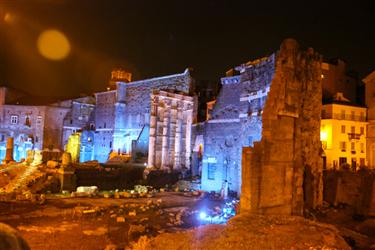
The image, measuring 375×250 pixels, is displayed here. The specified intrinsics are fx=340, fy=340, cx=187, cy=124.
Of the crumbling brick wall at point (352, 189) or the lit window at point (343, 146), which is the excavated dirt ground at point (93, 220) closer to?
the crumbling brick wall at point (352, 189)

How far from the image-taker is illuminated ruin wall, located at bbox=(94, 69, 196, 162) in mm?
51125

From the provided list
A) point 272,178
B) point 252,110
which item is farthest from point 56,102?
point 272,178

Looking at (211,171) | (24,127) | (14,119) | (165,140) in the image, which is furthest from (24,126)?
(211,171)

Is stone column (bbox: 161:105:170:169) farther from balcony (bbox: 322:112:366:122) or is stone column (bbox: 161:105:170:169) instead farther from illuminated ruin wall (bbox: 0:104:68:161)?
illuminated ruin wall (bbox: 0:104:68:161)

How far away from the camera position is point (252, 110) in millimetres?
29109

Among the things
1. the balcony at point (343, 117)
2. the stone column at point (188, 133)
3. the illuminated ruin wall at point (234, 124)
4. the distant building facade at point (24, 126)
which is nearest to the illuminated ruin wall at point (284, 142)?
the illuminated ruin wall at point (234, 124)

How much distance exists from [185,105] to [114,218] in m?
→ 23.4

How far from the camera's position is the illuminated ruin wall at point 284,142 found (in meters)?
15.1

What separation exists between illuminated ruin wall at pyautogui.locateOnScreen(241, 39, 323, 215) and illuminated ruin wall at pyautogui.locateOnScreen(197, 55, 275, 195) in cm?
859

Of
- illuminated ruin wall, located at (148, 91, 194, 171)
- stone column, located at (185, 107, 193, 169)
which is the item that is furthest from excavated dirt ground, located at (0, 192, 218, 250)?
stone column, located at (185, 107, 193, 169)

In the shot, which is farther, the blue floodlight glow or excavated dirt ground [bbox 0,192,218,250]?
the blue floodlight glow

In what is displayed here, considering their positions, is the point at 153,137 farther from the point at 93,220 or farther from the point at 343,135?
the point at 343,135

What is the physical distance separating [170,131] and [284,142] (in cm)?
2461

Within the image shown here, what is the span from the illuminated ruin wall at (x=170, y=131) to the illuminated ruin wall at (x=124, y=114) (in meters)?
8.16
